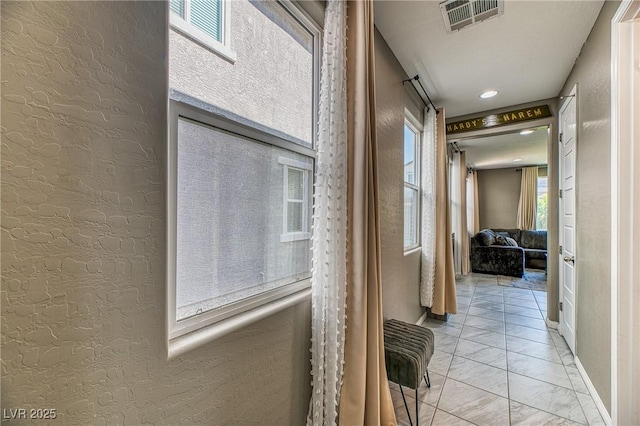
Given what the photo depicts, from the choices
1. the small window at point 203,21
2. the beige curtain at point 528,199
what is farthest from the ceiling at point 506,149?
the small window at point 203,21

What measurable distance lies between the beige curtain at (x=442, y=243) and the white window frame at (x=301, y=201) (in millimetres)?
2163

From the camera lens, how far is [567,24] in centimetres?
192

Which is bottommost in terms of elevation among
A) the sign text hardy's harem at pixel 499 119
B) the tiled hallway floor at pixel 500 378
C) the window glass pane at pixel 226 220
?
the tiled hallway floor at pixel 500 378

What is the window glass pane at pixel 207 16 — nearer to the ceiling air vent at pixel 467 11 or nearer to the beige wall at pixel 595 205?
the ceiling air vent at pixel 467 11

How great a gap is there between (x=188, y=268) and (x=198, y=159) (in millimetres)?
366

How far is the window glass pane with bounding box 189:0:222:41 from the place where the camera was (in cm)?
94

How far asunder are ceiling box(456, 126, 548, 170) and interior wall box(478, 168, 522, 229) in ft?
2.01

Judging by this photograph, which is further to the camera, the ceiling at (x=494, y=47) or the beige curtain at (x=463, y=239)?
the beige curtain at (x=463, y=239)

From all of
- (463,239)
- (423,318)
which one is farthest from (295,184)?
(463,239)

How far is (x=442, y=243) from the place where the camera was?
10.0 feet

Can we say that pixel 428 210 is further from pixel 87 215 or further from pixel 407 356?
pixel 87 215

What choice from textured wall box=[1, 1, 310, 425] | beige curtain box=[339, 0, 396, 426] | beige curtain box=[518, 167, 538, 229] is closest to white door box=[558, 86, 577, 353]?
beige curtain box=[339, 0, 396, 426]

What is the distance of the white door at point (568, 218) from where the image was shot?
2.38m

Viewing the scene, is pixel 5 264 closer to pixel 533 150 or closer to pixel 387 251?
pixel 387 251
